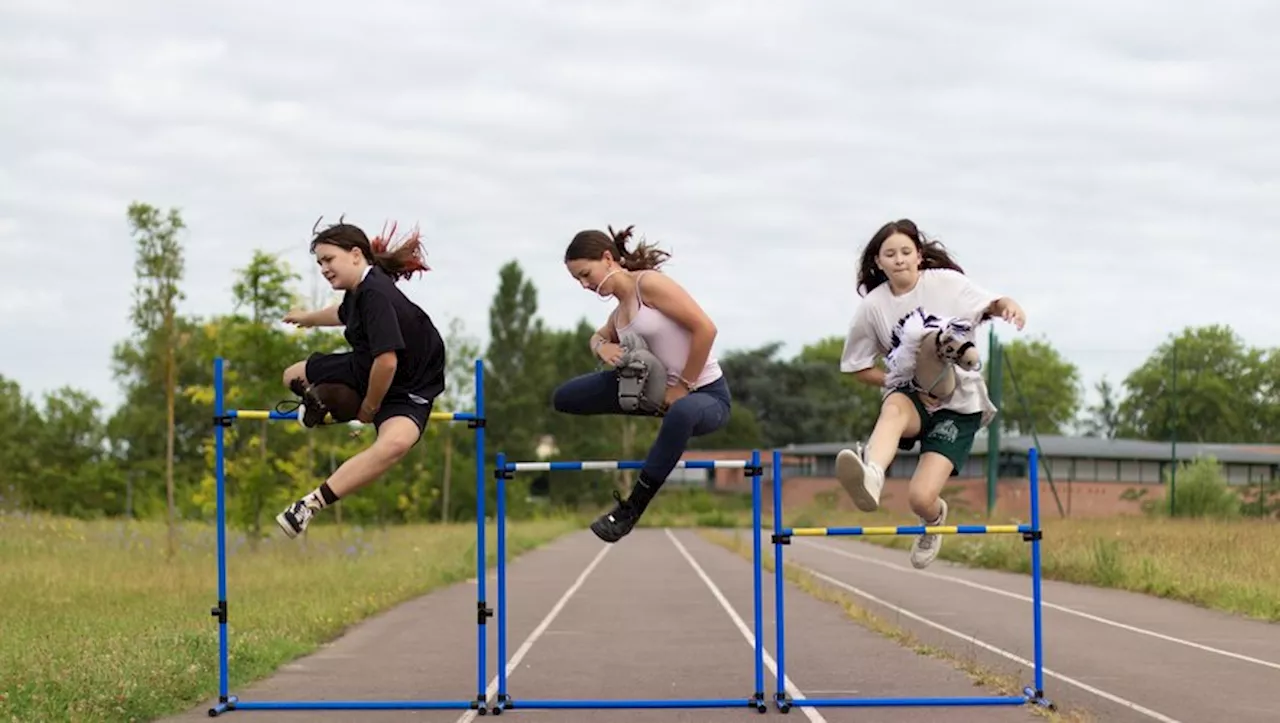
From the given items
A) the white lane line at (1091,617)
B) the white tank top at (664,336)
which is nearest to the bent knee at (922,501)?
the white tank top at (664,336)

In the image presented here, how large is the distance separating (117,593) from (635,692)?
9819 millimetres

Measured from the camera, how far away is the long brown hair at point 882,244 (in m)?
9.35

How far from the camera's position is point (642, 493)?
927 cm

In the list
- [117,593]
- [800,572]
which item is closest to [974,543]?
[800,572]

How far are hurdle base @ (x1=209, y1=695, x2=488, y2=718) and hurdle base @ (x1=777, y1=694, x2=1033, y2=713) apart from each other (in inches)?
81.2

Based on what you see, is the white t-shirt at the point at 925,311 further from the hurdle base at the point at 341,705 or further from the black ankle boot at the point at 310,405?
the hurdle base at the point at 341,705

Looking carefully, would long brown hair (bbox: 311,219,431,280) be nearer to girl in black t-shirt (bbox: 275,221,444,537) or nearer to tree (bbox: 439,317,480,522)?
girl in black t-shirt (bbox: 275,221,444,537)

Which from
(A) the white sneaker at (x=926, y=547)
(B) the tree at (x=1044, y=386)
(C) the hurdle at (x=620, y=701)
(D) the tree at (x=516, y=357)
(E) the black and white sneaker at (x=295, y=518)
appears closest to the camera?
(E) the black and white sneaker at (x=295, y=518)

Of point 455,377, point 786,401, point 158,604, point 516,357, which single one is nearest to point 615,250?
point 158,604

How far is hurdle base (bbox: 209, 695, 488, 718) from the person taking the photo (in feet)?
34.8

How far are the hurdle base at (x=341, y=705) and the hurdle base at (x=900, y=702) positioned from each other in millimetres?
2062

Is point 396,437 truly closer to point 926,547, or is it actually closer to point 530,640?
point 926,547

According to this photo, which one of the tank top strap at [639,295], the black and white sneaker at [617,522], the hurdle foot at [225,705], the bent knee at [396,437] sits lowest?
the hurdle foot at [225,705]

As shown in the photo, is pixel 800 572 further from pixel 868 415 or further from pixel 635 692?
pixel 868 415
